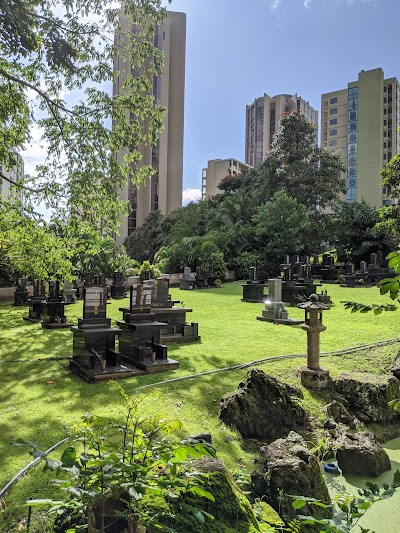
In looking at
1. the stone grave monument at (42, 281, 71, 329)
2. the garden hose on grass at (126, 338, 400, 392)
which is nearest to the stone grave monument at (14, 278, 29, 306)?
the stone grave monument at (42, 281, 71, 329)

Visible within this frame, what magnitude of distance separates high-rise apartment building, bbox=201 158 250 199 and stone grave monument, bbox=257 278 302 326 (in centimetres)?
5224

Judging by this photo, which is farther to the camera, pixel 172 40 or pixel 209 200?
pixel 172 40

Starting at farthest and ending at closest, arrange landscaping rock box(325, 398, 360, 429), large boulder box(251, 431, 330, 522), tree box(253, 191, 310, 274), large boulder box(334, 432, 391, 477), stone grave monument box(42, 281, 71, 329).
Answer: tree box(253, 191, 310, 274) < stone grave monument box(42, 281, 71, 329) < landscaping rock box(325, 398, 360, 429) < large boulder box(334, 432, 391, 477) < large boulder box(251, 431, 330, 522)

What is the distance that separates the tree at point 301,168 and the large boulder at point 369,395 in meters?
22.8

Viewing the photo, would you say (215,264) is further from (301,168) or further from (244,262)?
(301,168)

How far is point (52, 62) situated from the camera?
7.59 m

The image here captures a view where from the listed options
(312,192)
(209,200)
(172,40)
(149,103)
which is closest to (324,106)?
(172,40)

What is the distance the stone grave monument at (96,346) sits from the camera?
637cm

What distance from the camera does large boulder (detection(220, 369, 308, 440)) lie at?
4.99 meters

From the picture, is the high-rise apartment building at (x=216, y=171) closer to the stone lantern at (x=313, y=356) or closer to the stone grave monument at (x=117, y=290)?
the stone grave monument at (x=117, y=290)

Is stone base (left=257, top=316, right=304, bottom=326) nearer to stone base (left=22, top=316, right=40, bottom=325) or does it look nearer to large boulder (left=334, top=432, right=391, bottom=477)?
large boulder (left=334, top=432, right=391, bottom=477)

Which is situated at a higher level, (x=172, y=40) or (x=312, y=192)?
(x=172, y=40)

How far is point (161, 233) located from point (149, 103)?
26405mm

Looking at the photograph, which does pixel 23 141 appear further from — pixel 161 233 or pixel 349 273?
pixel 161 233
